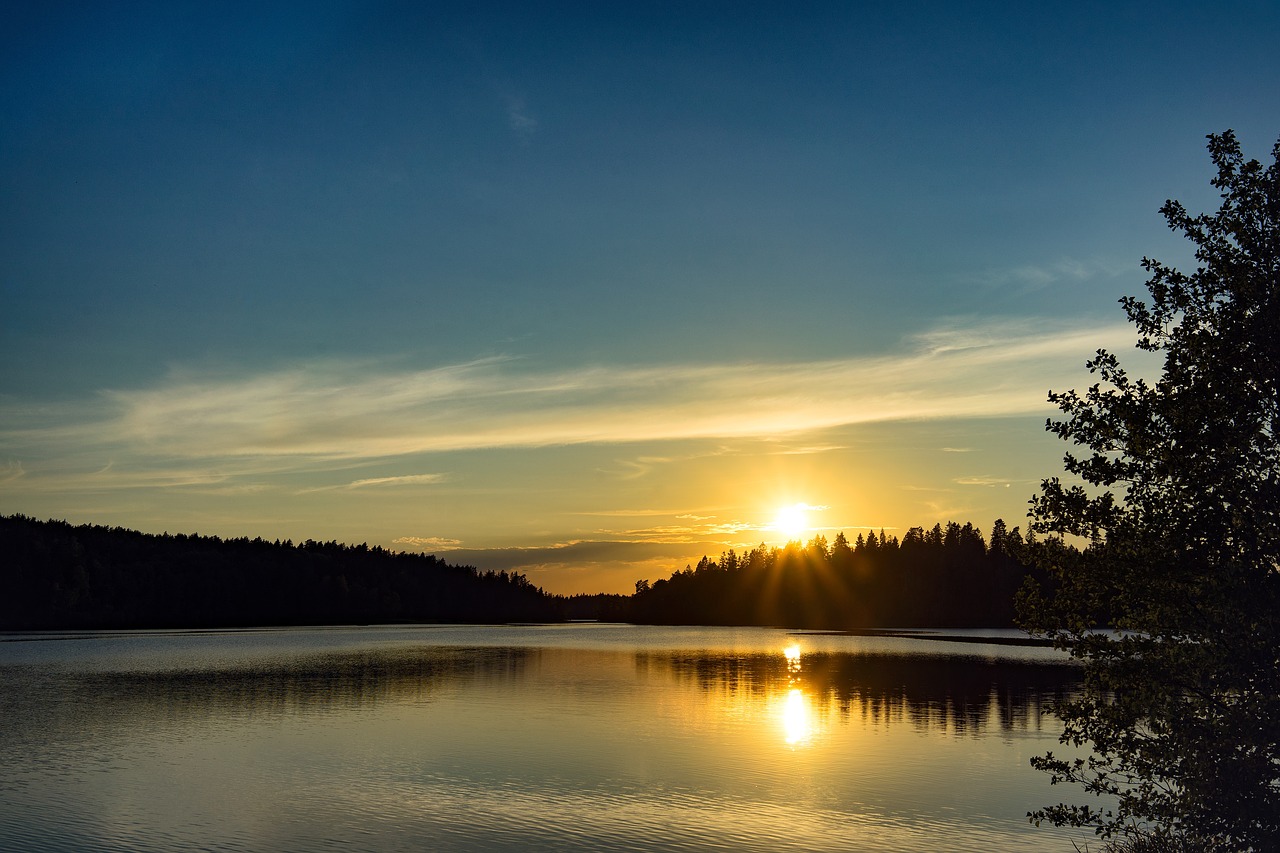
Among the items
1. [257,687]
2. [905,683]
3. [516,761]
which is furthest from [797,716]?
[257,687]

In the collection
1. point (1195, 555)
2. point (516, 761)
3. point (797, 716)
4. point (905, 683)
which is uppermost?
point (1195, 555)

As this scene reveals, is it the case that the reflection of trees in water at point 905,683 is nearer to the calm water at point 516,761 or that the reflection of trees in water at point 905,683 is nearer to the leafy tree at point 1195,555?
the calm water at point 516,761

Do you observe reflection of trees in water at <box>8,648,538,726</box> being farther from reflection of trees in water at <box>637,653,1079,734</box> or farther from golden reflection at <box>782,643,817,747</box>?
golden reflection at <box>782,643,817,747</box>

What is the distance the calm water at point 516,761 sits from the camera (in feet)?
91.9

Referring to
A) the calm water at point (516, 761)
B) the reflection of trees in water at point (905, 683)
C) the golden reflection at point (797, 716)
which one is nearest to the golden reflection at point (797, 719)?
the golden reflection at point (797, 716)

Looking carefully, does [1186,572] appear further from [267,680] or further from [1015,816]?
[267,680]

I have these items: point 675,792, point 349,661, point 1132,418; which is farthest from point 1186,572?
point 349,661

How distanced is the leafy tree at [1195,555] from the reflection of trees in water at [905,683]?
1218 inches

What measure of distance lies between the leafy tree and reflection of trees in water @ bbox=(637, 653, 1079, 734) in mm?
30950

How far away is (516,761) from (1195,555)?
27.3 m

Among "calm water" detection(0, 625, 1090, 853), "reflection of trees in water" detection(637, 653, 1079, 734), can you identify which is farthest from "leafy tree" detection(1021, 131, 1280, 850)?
"reflection of trees in water" detection(637, 653, 1079, 734)

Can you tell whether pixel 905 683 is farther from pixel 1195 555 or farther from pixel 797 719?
pixel 1195 555

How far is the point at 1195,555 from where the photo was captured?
19.8 metres

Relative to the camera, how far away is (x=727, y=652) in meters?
127
